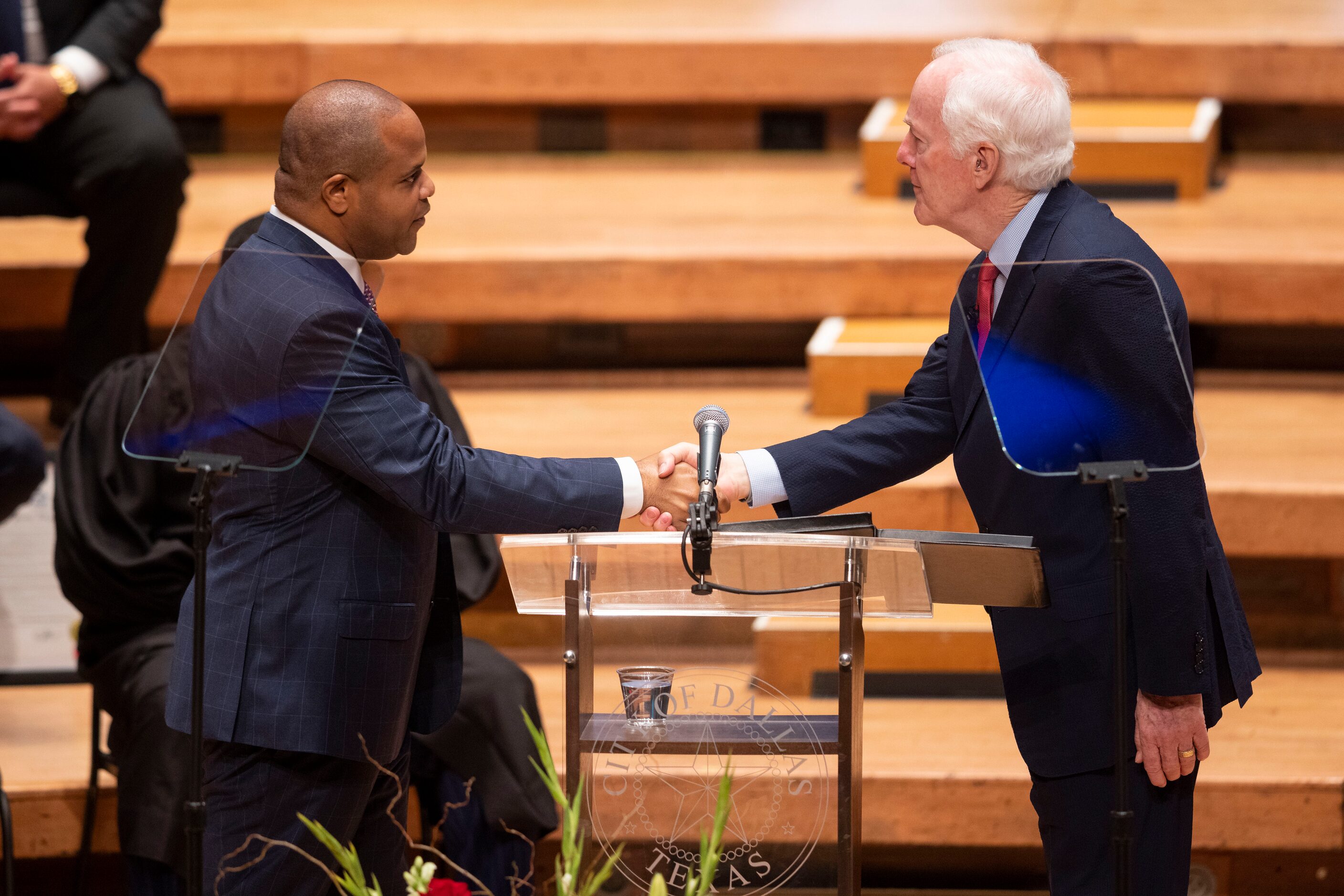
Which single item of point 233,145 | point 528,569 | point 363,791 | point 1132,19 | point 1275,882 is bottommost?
point 1275,882

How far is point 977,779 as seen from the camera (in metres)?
2.50

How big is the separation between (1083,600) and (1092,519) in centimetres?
9

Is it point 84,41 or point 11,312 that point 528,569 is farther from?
point 11,312

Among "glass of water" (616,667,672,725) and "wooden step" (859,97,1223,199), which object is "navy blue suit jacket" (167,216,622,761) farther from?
"wooden step" (859,97,1223,199)

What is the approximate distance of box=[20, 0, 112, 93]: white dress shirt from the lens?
3.21 m

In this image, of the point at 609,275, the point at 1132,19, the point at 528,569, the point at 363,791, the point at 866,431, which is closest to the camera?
the point at 528,569

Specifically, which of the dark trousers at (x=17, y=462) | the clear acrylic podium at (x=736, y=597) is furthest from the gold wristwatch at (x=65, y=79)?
the clear acrylic podium at (x=736, y=597)

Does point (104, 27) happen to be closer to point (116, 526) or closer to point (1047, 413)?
point (116, 526)

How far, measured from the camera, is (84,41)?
3.22 m

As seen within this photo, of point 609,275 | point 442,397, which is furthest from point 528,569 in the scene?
point 609,275

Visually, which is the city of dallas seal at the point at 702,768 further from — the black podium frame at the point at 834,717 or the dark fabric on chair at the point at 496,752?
the dark fabric on chair at the point at 496,752

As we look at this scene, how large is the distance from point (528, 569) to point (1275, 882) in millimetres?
1647

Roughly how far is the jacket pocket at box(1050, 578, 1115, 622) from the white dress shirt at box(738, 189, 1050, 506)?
0.32 m

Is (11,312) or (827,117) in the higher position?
(827,117)
